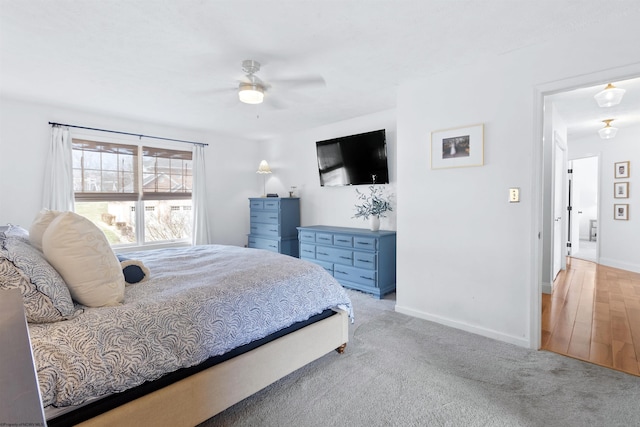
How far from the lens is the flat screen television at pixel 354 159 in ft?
13.9

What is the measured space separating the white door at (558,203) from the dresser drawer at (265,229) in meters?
4.03

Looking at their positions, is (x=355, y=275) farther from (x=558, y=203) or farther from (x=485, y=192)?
(x=558, y=203)

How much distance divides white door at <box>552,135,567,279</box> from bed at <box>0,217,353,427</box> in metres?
3.68

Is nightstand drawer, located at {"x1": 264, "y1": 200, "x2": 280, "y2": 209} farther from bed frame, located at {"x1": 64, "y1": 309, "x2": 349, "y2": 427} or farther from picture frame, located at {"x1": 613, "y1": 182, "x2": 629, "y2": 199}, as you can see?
picture frame, located at {"x1": 613, "y1": 182, "x2": 629, "y2": 199}

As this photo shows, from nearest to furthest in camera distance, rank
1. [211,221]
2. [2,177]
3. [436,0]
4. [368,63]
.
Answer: [436,0]
[368,63]
[2,177]
[211,221]

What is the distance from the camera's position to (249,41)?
2.36m

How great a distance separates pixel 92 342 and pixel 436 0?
2.54 metres

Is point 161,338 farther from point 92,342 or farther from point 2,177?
point 2,177

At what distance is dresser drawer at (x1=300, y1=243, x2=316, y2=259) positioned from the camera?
4668mm

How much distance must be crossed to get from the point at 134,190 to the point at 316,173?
2796 millimetres

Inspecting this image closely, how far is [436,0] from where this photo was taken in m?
1.90

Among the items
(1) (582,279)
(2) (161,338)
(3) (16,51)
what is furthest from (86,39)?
(1) (582,279)

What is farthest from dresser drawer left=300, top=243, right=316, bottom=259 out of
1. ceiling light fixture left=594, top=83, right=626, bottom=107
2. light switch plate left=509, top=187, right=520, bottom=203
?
ceiling light fixture left=594, top=83, right=626, bottom=107

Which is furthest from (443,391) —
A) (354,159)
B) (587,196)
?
(587,196)
